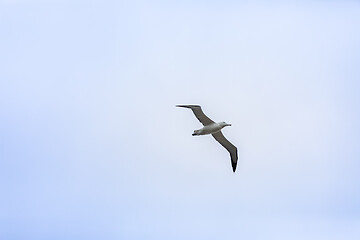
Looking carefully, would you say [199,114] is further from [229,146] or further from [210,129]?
[229,146]

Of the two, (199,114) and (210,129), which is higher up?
(199,114)

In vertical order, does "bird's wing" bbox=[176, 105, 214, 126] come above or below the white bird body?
above

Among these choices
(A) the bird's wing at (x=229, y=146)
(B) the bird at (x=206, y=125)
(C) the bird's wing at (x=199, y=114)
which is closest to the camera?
(C) the bird's wing at (x=199, y=114)

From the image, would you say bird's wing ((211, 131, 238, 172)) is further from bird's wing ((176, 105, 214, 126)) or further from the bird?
bird's wing ((176, 105, 214, 126))

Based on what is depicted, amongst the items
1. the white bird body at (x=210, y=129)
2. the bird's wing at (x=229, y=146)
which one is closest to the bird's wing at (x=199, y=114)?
the white bird body at (x=210, y=129)

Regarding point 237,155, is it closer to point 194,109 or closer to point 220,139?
point 220,139

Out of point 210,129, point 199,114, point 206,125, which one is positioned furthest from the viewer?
point 206,125

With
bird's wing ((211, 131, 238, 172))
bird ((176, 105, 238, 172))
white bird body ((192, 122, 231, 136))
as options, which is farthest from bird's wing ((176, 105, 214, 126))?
bird's wing ((211, 131, 238, 172))

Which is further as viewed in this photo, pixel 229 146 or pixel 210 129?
pixel 229 146

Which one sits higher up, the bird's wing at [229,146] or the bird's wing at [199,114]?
the bird's wing at [199,114]

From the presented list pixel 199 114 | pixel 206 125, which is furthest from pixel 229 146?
pixel 199 114

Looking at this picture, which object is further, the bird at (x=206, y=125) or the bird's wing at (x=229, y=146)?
the bird's wing at (x=229, y=146)

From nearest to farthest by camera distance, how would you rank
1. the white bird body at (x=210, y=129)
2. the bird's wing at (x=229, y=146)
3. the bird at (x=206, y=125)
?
the bird at (x=206, y=125)
the white bird body at (x=210, y=129)
the bird's wing at (x=229, y=146)

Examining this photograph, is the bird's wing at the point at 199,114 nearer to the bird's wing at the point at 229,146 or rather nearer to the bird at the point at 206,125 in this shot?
the bird at the point at 206,125
